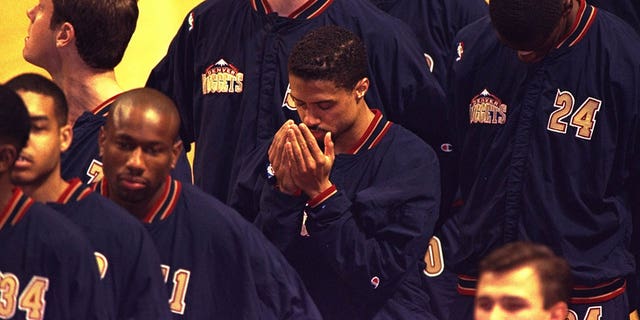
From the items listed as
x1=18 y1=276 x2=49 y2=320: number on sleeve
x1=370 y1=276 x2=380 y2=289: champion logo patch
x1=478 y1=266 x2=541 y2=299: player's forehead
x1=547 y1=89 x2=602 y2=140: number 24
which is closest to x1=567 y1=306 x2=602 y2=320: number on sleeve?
x1=547 y1=89 x2=602 y2=140: number 24

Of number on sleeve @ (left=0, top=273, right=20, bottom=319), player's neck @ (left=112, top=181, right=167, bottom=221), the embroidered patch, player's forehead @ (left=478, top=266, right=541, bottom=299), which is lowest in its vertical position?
player's forehead @ (left=478, top=266, right=541, bottom=299)

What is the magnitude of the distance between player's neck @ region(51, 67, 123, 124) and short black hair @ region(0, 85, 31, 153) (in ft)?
3.84

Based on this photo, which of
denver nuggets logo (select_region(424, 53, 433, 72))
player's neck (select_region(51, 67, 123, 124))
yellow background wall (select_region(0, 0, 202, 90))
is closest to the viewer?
player's neck (select_region(51, 67, 123, 124))

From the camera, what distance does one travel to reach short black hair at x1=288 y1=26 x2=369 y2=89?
539 cm

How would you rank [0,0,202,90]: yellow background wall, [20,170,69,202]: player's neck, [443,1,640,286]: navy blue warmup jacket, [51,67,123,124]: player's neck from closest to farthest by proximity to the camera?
[20,170,69,202]: player's neck < [443,1,640,286]: navy blue warmup jacket < [51,67,123,124]: player's neck < [0,0,202,90]: yellow background wall

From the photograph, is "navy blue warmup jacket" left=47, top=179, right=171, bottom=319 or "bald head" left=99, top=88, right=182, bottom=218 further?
"bald head" left=99, top=88, right=182, bottom=218

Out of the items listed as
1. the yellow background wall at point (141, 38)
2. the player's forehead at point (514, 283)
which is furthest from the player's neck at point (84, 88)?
the yellow background wall at point (141, 38)

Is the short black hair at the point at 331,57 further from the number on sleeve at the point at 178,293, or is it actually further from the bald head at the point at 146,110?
the number on sleeve at the point at 178,293

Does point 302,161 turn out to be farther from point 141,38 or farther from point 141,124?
point 141,38

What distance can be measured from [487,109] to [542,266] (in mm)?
970

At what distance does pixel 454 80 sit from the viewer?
18.9 feet

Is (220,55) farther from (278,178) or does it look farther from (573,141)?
(573,141)

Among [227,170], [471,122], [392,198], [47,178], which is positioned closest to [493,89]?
[471,122]

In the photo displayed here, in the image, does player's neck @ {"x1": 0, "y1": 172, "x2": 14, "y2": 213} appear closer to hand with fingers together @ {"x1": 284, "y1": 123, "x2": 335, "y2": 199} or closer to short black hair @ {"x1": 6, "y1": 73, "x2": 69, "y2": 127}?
short black hair @ {"x1": 6, "y1": 73, "x2": 69, "y2": 127}
